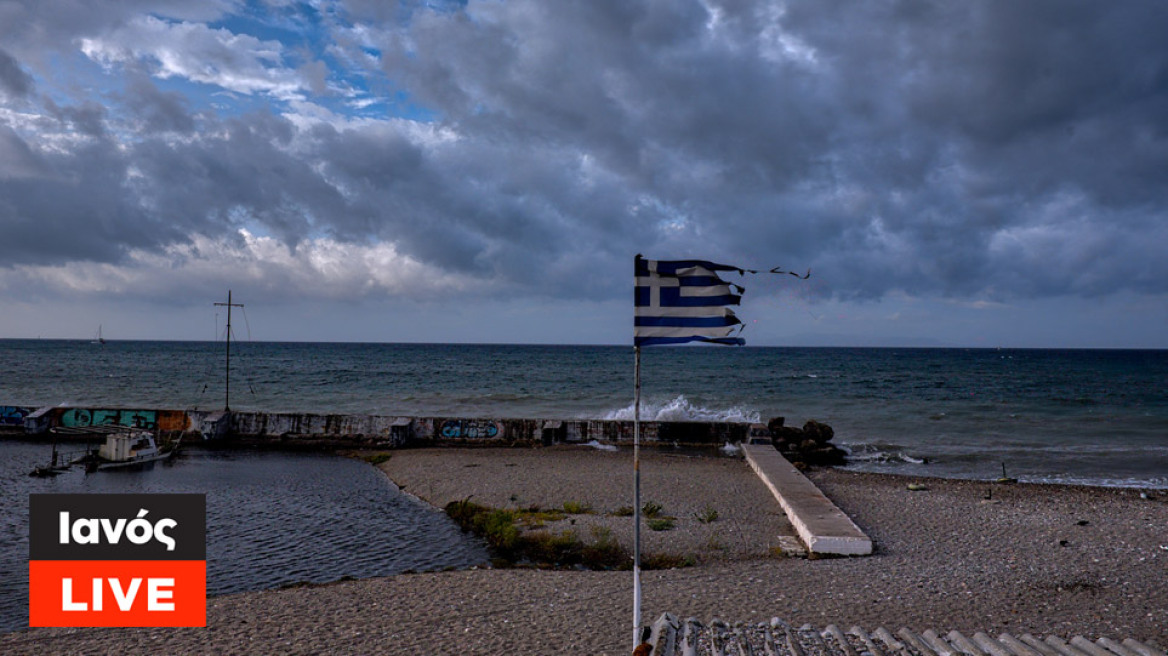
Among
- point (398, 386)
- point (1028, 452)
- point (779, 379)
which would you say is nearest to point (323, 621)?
point (1028, 452)

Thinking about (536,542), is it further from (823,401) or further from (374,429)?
(823,401)

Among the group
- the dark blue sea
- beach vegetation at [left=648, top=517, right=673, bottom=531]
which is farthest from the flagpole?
the dark blue sea

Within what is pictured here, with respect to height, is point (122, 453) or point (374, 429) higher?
point (374, 429)

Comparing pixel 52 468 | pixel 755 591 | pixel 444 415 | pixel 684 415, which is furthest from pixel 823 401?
pixel 52 468

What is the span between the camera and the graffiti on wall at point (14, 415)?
33312mm

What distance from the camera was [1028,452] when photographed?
103 feet

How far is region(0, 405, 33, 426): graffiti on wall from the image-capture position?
33312 mm

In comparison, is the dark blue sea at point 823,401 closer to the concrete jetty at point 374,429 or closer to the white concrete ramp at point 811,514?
the concrete jetty at point 374,429

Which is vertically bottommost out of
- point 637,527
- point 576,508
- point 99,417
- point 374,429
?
point 576,508

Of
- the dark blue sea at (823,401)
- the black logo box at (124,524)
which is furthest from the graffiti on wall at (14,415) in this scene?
the black logo box at (124,524)

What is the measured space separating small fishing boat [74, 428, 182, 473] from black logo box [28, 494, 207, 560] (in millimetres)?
5214

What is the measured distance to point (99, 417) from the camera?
33625 millimetres

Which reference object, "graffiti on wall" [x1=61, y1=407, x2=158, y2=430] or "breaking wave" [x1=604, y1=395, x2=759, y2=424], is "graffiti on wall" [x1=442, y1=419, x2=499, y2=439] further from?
"graffiti on wall" [x1=61, y1=407, x2=158, y2=430]

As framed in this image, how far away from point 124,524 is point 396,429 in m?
16.5
